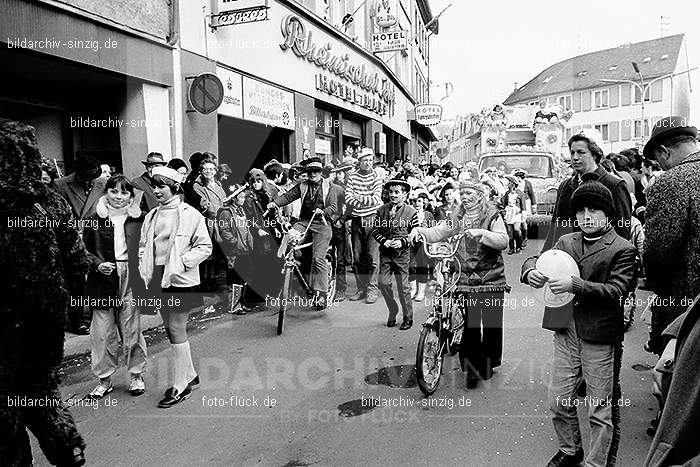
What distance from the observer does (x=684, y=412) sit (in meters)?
1.62

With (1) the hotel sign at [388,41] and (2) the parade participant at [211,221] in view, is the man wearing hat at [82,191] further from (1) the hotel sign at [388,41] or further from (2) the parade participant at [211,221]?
(1) the hotel sign at [388,41]

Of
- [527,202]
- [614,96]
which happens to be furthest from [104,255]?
[614,96]

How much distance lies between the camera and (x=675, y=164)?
398cm

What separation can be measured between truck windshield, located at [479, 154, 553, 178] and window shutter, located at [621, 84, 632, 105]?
166 feet

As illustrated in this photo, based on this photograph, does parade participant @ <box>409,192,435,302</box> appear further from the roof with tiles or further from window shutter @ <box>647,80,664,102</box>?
window shutter @ <box>647,80,664,102</box>

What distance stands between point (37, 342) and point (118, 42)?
7.17 m

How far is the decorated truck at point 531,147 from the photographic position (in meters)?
17.5

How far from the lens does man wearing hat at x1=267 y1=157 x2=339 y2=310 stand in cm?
864

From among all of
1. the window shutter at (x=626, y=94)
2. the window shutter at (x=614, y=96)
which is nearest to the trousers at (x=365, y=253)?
the window shutter at (x=626, y=94)

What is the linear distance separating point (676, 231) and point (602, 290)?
2.10ft

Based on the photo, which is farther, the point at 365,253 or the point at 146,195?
the point at 365,253

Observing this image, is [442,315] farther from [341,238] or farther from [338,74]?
[338,74]

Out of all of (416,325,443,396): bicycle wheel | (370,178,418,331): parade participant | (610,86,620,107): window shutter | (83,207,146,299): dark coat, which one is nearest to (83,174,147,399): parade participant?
(83,207,146,299): dark coat

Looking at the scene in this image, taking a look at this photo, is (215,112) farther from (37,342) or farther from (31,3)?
(37,342)
